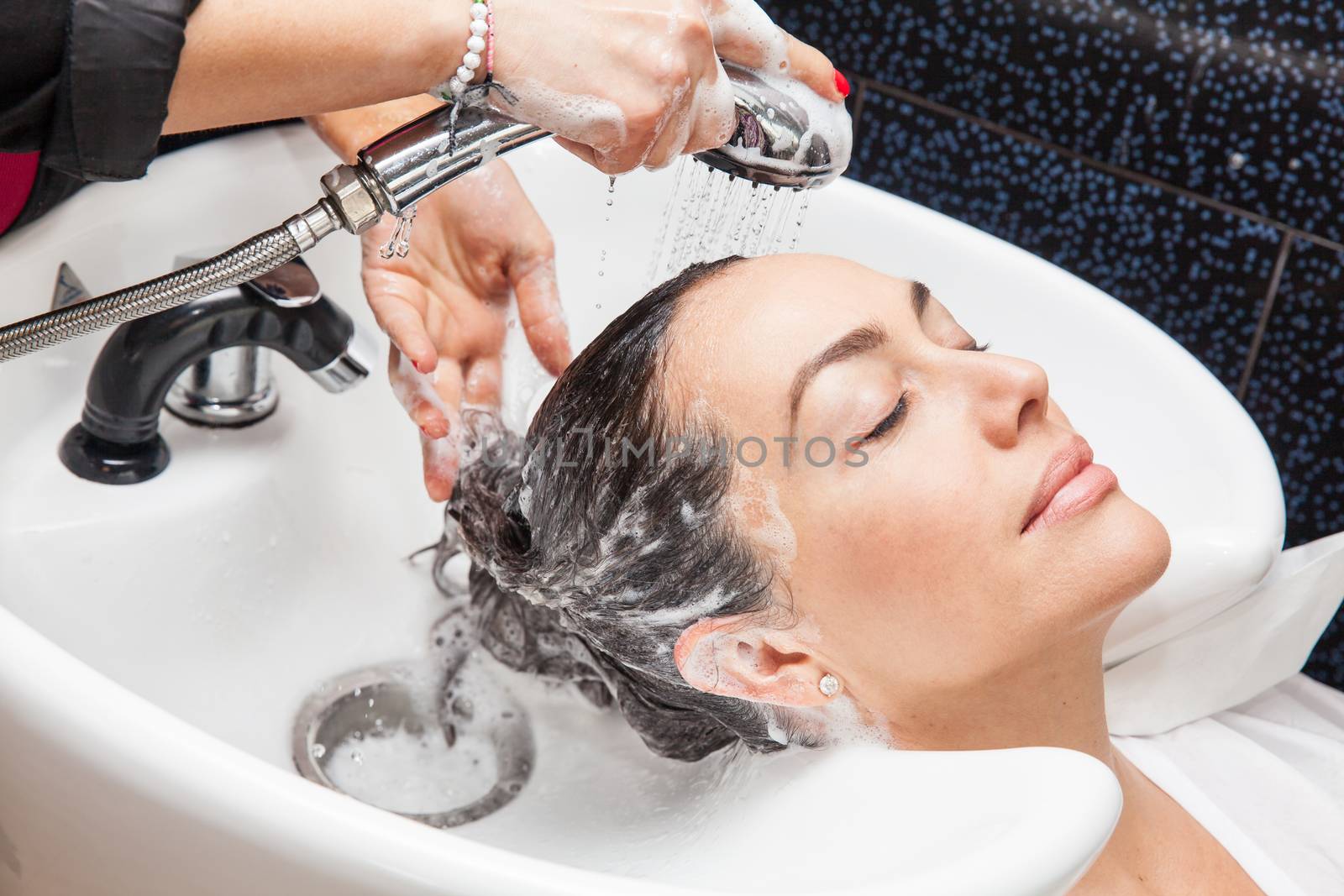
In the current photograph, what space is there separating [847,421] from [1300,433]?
1001 millimetres

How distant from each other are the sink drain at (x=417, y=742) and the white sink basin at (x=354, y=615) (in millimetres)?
22

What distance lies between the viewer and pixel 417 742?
1.30 meters

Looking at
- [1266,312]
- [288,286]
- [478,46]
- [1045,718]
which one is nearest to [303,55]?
[478,46]

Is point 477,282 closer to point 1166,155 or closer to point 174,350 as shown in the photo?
point 174,350

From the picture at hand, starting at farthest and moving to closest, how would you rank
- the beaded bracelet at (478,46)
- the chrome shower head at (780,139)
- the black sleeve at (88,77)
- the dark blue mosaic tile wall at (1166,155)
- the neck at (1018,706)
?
the dark blue mosaic tile wall at (1166,155)
the neck at (1018,706)
the chrome shower head at (780,139)
the beaded bracelet at (478,46)
the black sleeve at (88,77)

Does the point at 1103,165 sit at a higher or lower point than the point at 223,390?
higher

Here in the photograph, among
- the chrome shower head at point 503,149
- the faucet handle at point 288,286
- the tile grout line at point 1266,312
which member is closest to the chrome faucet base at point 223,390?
the faucet handle at point 288,286

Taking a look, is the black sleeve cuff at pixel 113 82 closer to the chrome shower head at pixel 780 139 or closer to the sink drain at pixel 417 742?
the chrome shower head at pixel 780 139

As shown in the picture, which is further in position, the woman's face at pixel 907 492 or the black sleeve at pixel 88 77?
the woman's face at pixel 907 492

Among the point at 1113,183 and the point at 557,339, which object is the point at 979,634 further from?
the point at 1113,183

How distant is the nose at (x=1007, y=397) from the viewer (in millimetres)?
1000

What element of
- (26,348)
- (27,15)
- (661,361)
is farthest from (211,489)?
(27,15)

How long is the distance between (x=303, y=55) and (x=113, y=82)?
11 cm

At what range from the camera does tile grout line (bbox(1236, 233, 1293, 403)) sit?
5.30 feet
